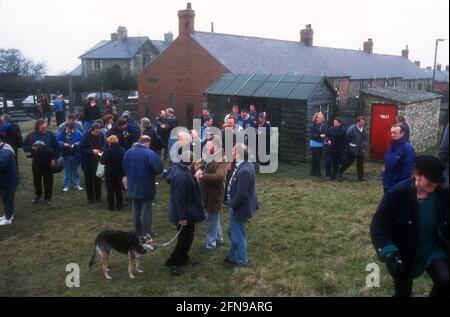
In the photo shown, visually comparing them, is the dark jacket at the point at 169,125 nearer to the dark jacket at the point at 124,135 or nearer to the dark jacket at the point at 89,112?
the dark jacket at the point at 89,112

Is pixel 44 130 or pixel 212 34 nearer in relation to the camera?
pixel 44 130

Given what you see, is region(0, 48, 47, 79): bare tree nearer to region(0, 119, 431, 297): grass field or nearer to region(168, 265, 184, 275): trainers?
region(0, 119, 431, 297): grass field

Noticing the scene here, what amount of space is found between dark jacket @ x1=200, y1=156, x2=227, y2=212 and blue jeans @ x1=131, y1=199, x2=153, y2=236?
107 centimetres

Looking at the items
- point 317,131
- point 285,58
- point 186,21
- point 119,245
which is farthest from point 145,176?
point 285,58

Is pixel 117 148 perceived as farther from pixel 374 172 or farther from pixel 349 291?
pixel 374 172

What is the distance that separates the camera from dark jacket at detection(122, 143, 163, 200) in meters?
7.48

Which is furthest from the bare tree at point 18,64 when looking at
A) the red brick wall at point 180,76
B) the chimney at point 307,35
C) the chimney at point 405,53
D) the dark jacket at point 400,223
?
the chimney at point 405,53

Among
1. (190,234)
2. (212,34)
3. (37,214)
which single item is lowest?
(37,214)

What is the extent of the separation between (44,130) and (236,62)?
1942 cm

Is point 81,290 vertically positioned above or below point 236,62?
below

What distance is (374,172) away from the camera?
14438 mm

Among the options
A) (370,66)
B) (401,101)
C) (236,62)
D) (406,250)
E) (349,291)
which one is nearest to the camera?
(406,250)

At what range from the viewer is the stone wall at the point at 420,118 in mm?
16219
